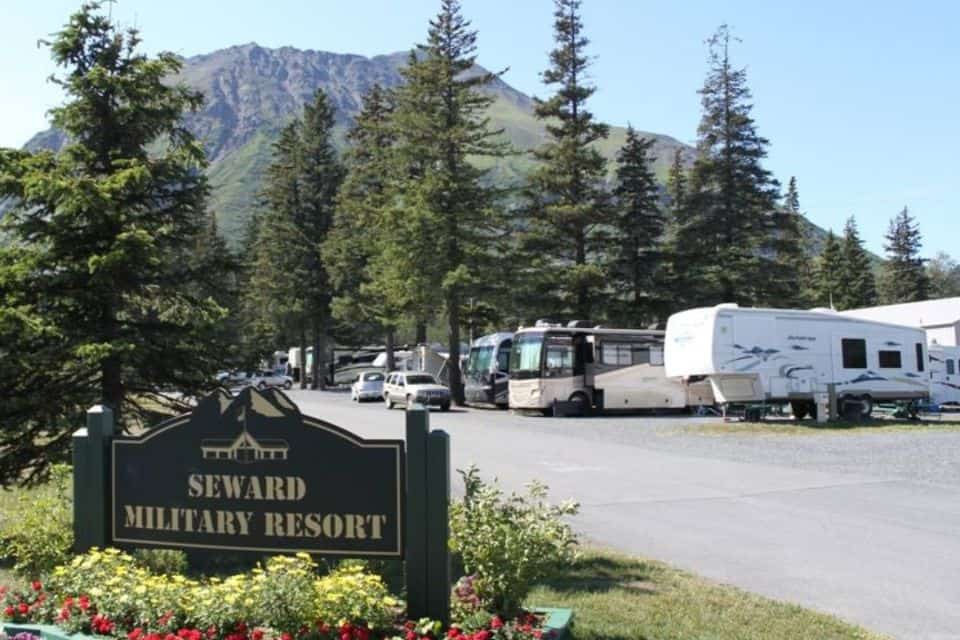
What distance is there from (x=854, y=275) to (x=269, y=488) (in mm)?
76378

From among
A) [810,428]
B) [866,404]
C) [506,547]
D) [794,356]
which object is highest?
[794,356]

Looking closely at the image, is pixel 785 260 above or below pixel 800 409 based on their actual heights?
above

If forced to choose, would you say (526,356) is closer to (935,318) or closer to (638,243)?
(638,243)

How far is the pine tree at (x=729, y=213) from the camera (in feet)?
151

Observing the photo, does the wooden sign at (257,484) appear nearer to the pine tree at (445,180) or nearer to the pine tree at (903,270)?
the pine tree at (445,180)

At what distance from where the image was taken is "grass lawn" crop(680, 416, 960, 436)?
24.8 meters

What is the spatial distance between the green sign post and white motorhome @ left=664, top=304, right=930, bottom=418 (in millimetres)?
22975

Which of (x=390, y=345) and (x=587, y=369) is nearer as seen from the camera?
(x=587, y=369)

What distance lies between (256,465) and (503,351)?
108ft

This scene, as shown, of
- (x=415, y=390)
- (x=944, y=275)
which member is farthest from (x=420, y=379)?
(x=944, y=275)

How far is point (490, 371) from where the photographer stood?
126 ft

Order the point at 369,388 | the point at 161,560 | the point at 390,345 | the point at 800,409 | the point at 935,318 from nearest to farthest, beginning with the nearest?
the point at 161,560, the point at 800,409, the point at 369,388, the point at 935,318, the point at 390,345

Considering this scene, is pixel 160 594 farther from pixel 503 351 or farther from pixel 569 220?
pixel 569 220

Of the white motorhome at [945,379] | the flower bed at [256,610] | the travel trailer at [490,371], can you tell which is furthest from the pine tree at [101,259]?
the white motorhome at [945,379]
